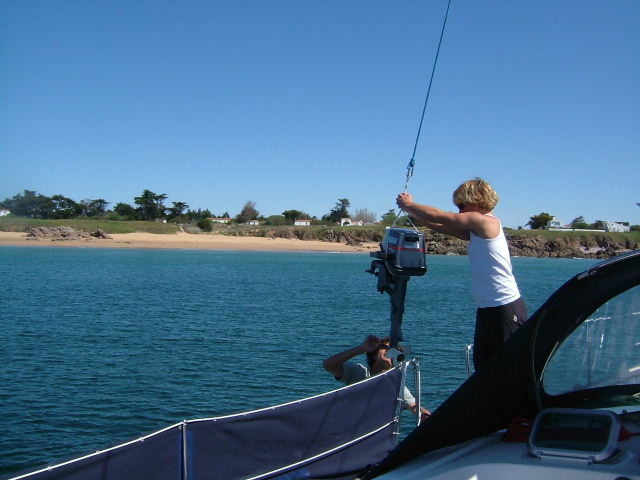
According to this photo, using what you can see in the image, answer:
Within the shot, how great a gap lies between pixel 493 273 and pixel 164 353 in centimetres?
1285

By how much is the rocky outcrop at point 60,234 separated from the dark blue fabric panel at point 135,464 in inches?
3516

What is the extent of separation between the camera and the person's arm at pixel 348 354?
5150 mm

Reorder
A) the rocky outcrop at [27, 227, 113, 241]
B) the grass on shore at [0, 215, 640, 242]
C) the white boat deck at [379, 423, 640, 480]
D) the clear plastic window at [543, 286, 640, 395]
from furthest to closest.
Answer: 1. the grass on shore at [0, 215, 640, 242]
2. the rocky outcrop at [27, 227, 113, 241]
3. the clear plastic window at [543, 286, 640, 395]
4. the white boat deck at [379, 423, 640, 480]

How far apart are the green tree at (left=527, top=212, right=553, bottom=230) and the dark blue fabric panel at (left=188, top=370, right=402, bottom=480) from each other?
123327 millimetres

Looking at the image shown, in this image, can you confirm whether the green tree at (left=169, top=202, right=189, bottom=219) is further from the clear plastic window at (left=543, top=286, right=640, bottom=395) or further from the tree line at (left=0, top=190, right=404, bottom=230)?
the clear plastic window at (left=543, top=286, right=640, bottom=395)

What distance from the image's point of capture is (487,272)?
3.89 meters

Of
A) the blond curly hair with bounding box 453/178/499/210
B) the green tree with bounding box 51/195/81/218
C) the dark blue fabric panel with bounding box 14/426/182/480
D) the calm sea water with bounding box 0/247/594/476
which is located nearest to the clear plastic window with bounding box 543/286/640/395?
the blond curly hair with bounding box 453/178/499/210

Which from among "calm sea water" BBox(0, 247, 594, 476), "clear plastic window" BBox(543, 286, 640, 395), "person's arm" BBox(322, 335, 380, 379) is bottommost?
"calm sea water" BBox(0, 247, 594, 476)

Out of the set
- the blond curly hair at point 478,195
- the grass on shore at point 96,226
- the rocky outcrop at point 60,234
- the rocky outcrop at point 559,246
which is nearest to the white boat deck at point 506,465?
the blond curly hair at point 478,195

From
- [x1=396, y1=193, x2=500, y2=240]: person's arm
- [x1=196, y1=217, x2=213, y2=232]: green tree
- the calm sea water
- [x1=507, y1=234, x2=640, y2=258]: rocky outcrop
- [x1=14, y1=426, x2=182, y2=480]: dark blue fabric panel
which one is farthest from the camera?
[x1=507, y1=234, x2=640, y2=258]: rocky outcrop

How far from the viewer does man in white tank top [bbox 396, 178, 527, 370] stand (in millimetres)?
3797

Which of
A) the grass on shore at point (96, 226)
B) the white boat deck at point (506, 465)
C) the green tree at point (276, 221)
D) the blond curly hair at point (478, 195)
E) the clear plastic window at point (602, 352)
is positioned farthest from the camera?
the green tree at point (276, 221)

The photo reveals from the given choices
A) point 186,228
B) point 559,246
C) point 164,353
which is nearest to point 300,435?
point 164,353

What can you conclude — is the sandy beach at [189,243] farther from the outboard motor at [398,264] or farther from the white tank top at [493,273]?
the white tank top at [493,273]
